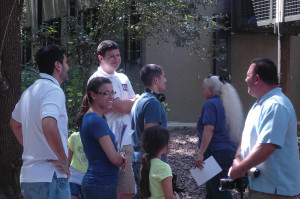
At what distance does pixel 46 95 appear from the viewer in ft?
11.3

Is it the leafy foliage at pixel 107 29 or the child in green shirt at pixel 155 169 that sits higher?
the leafy foliage at pixel 107 29

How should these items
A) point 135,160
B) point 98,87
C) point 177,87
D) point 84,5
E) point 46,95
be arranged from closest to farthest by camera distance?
point 46,95 → point 98,87 → point 135,160 → point 84,5 → point 177,87

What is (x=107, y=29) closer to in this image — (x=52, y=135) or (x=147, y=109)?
(x=147, y=109)

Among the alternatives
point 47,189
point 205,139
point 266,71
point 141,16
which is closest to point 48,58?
point 47,189

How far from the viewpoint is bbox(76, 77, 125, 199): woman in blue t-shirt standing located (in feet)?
12.1

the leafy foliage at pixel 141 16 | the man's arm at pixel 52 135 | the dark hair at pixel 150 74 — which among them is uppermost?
the leafy foliage at pixel 141 16

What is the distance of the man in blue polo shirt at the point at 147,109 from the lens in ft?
14.5

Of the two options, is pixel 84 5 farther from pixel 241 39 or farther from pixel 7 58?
pixel 241 39

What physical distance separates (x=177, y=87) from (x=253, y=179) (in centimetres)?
1109

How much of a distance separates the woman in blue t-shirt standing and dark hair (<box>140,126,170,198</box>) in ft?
0.66

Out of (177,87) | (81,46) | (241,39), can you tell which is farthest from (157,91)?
(241,39)

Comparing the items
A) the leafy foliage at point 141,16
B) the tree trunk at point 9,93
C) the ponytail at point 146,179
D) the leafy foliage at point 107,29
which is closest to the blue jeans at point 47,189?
the ponytail at point 146,179

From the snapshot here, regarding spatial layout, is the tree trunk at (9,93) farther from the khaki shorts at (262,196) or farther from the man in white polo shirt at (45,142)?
the khaki shorts at (262,196)

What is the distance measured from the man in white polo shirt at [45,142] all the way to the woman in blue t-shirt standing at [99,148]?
0.88 ft
